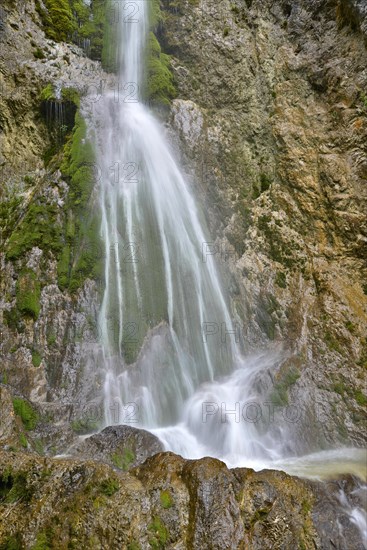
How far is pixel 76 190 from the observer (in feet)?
30.6

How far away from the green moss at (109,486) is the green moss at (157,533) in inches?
19.1

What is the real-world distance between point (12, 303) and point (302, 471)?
5.62 m

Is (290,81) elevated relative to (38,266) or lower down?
elevated

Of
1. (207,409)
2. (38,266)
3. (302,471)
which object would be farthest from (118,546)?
(38,266)

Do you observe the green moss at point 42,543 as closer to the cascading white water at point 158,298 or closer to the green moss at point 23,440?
the green moss at point 23,440

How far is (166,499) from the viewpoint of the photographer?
→ 4.29 m

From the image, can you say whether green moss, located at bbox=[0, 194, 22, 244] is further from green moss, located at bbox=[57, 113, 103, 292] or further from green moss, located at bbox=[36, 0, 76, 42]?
green moss, located at bbox=[36, 0, 76, 42]

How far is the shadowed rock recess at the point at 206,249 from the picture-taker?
4.31 metres

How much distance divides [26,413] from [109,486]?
2.54m

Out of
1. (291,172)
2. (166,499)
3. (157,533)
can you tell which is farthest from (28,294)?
(291,172)

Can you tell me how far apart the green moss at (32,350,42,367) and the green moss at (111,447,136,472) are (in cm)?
252

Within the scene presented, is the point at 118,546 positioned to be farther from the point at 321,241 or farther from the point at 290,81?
the point at 290,81

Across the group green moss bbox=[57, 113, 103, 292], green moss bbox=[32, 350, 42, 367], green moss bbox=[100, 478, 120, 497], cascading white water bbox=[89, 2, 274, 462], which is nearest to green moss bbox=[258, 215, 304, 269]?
cascading white water bbox=[89, 2, 274, 462]

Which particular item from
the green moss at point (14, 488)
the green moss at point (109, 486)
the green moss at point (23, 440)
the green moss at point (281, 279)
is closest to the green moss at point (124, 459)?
the green moss at point (23, 440)
